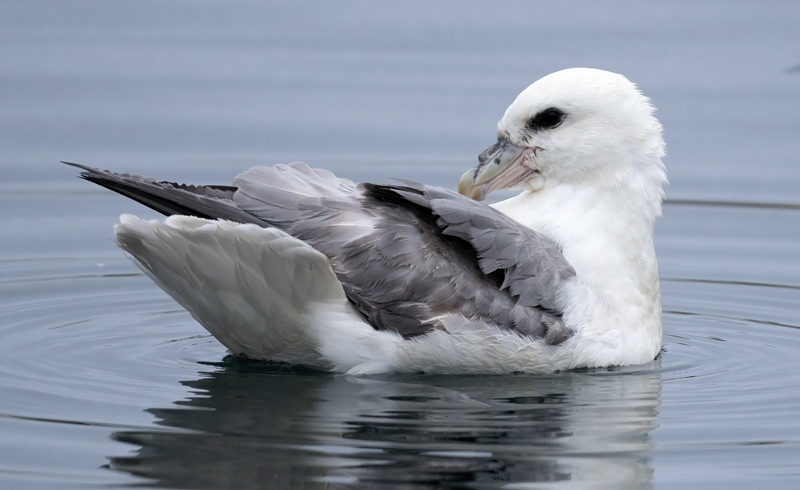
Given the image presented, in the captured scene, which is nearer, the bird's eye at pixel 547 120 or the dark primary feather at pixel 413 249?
the dark primary feather at pixel 413 249

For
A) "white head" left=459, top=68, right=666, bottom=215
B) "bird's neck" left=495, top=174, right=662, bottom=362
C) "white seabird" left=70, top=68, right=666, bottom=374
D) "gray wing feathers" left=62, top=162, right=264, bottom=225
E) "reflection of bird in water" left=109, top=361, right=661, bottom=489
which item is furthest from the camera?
"white head" left=459, top=68, right=666, bottom=215

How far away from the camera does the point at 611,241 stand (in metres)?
6.36

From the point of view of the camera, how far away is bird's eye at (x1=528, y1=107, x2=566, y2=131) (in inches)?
252

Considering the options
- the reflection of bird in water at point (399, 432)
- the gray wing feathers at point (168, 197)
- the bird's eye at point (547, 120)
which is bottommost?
the reflection of bird in water at point (399, 432)

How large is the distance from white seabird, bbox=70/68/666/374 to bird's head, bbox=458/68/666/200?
0.04 feet

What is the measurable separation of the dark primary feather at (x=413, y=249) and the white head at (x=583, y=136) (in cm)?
56

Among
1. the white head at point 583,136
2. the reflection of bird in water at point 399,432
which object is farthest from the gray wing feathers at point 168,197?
the white head at point 583,136

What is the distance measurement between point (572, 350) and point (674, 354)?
82 cm

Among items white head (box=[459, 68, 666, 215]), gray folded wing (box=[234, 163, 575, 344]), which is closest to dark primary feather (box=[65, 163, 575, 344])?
gray folded wing (box=[234, 163, 575, 344])

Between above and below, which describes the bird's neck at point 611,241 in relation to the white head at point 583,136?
below

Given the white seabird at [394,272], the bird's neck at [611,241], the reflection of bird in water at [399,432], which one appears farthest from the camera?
the bird's neck at [611,241]

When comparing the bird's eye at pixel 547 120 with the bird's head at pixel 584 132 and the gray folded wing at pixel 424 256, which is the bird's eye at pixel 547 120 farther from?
the gray folded wing at pixel 424 256

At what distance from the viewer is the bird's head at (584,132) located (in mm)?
6363

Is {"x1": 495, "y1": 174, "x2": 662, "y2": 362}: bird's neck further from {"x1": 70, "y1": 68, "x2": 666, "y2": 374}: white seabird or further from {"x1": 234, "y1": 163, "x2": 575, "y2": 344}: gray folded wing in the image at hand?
{"x1": 234, "y1": 163, "x2": 575, "y2": 344}: gray folded wing
